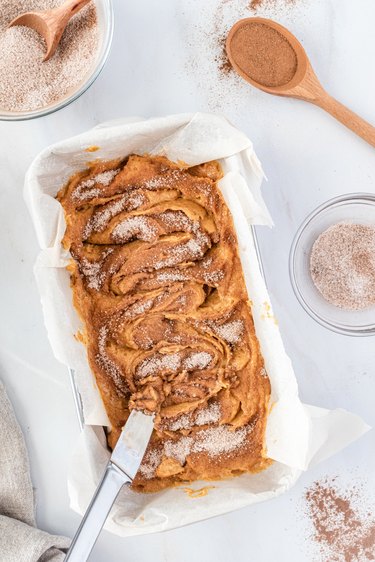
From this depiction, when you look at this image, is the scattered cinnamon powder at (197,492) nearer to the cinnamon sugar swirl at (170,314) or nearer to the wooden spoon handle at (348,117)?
the cinnamon sugar swirl at (170,314)

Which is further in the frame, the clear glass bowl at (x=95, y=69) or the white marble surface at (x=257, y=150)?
the white marble surface at (x=257, y=150)

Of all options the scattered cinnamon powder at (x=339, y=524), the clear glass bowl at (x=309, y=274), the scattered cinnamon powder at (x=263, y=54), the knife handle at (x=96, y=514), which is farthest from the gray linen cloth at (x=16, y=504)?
the scattered cinnamon powder at (x=263, y=54)

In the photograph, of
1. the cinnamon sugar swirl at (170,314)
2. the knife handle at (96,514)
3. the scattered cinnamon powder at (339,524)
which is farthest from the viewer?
the scattered cinnamon powder at (339,524)

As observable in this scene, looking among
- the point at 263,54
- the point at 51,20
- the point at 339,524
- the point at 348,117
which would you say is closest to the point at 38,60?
the point at 51,20

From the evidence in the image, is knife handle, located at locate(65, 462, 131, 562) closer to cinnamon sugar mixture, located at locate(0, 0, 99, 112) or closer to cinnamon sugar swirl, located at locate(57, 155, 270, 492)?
cinnamon sugar swirl, located at locate(57, 155, 270, 492)

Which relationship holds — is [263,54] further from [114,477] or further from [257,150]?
[114,477]

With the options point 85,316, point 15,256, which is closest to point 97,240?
point 85,316

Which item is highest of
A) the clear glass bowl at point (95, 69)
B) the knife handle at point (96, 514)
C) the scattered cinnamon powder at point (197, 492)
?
the clear glass bowl at point (95, 69)

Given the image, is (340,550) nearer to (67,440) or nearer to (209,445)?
(209,445)
